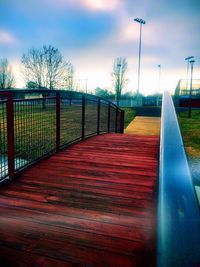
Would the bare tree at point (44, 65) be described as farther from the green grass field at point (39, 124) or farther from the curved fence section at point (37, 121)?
the green grass field at point (39, 124)

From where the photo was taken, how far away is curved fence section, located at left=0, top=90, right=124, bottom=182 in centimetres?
287

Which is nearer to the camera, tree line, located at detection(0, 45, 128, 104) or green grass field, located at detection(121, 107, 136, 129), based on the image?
green grass field, located at detection(121, 107, 136, 129)

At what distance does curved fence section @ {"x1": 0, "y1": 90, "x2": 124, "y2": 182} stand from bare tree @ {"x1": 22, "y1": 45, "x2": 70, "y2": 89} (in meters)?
23.0

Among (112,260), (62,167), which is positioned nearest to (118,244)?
(112,260)

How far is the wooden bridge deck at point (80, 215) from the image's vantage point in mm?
1562

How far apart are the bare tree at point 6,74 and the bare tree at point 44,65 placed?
18.9 meters

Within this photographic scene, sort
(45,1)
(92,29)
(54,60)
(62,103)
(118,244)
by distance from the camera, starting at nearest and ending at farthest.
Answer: (118,244), (62,103), (45,1), (54,60), (92,29)

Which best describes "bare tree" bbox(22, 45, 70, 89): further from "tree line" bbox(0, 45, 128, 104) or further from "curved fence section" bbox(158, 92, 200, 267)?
"curved fence section" bbox(158, 92, 200, 267)

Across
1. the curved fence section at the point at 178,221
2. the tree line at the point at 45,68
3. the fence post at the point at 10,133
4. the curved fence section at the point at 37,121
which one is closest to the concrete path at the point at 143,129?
the curved fence section at the point at 37,121

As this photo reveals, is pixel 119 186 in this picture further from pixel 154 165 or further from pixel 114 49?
pixel 114 49

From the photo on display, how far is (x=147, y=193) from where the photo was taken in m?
2.55

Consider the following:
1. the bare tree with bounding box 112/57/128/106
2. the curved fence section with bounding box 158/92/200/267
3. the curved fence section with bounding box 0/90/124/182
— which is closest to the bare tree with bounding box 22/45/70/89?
the bare tree with bounding box 112/57/128/106

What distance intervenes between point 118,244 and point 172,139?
37.2 inches

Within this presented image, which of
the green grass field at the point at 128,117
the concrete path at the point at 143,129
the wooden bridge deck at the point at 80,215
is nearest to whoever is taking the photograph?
the wooden bridge deck at the point at 80,215
